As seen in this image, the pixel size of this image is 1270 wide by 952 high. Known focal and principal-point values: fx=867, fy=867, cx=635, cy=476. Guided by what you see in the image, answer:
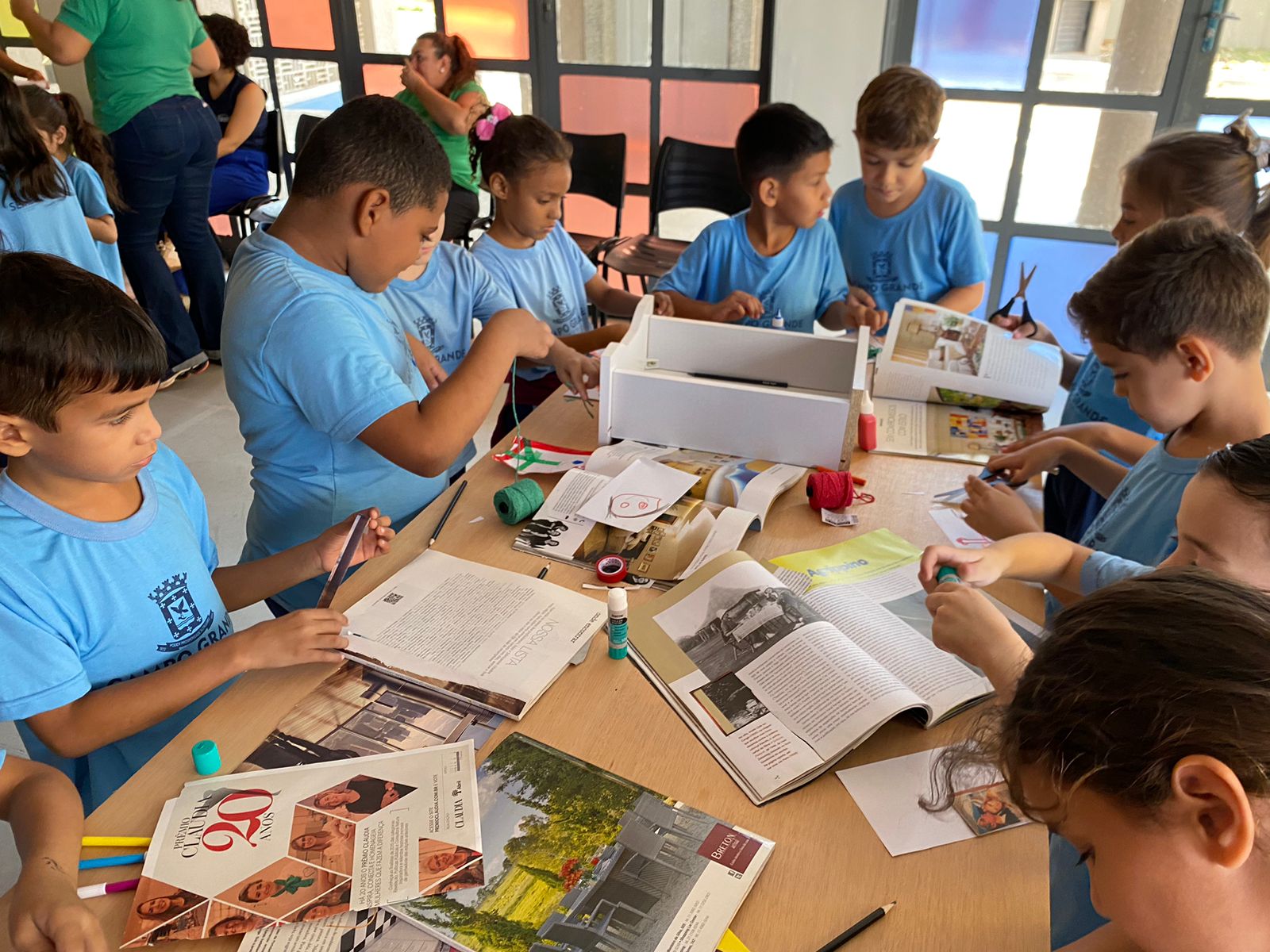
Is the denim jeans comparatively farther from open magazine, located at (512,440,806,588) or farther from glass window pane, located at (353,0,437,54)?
open magazine, located at (512,440,806,588)

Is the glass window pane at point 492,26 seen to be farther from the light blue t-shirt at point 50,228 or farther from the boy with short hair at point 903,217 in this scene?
the boy with short hair at point 903,217

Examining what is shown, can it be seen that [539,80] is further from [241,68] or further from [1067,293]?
[1067,293]

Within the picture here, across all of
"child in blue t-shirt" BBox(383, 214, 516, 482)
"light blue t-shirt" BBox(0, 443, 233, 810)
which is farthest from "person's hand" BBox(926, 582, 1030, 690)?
"child in blue t-shirt" BBox(383, 214, 516, 482)

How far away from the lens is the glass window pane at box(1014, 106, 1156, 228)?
323 centimetres

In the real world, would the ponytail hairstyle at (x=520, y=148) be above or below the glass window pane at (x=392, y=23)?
below

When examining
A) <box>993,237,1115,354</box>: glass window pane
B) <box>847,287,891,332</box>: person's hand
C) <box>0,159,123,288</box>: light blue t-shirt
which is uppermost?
<box>0,159,123,288</box>: light blue t-shirt

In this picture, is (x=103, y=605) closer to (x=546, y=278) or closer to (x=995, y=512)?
(x=995, y=512)

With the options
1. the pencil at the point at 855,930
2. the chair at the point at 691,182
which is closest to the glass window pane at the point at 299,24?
the chair at the point at 691,182

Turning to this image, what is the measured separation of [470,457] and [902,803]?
120 centimetres

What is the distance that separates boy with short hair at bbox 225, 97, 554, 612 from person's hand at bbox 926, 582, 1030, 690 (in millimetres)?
694

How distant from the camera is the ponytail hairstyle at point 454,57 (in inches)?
143

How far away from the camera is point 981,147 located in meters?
3.45

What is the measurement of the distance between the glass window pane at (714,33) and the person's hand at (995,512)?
9.13 feet

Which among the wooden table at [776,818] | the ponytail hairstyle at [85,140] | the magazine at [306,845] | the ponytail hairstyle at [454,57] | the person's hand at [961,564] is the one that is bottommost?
the wooden table at [776,818]
